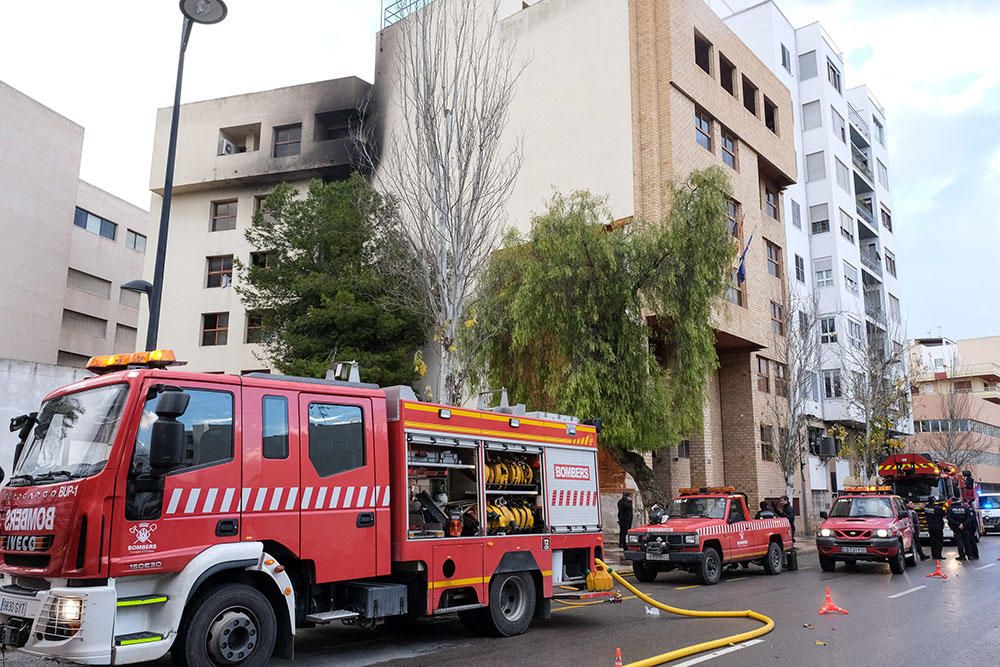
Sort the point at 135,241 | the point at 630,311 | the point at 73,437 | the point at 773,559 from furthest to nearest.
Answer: the point at 135,241 < the point at 630,311 < the point at 773,559 < the point at 73,437

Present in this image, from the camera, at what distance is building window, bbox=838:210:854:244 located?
141 feet

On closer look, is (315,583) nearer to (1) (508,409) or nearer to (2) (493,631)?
(2) (493,631)

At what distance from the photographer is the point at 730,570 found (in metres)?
19.0

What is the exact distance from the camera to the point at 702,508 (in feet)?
→ 54.5

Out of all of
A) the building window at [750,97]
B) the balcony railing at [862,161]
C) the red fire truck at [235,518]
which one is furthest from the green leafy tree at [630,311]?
the balcony railing at [862,161]

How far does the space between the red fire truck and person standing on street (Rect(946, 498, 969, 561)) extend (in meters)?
15.9

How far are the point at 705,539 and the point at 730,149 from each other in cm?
1979

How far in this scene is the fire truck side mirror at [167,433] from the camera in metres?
6.31

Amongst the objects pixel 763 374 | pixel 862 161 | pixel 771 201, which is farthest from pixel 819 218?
pixel 763 374

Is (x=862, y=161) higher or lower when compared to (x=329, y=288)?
higher

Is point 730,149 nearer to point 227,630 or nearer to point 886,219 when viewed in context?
point 886,219

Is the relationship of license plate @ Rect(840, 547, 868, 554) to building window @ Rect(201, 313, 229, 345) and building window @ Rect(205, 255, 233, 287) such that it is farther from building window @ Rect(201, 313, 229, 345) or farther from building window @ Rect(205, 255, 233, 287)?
building window @ Rect(205, 255, 233, 287)

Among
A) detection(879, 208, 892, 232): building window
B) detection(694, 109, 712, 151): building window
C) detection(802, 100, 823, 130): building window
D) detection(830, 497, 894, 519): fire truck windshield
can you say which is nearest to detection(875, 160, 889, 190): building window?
detection(879, 208, 892, 232): building window

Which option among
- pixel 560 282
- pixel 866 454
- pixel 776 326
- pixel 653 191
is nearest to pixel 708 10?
pixel 653 191
